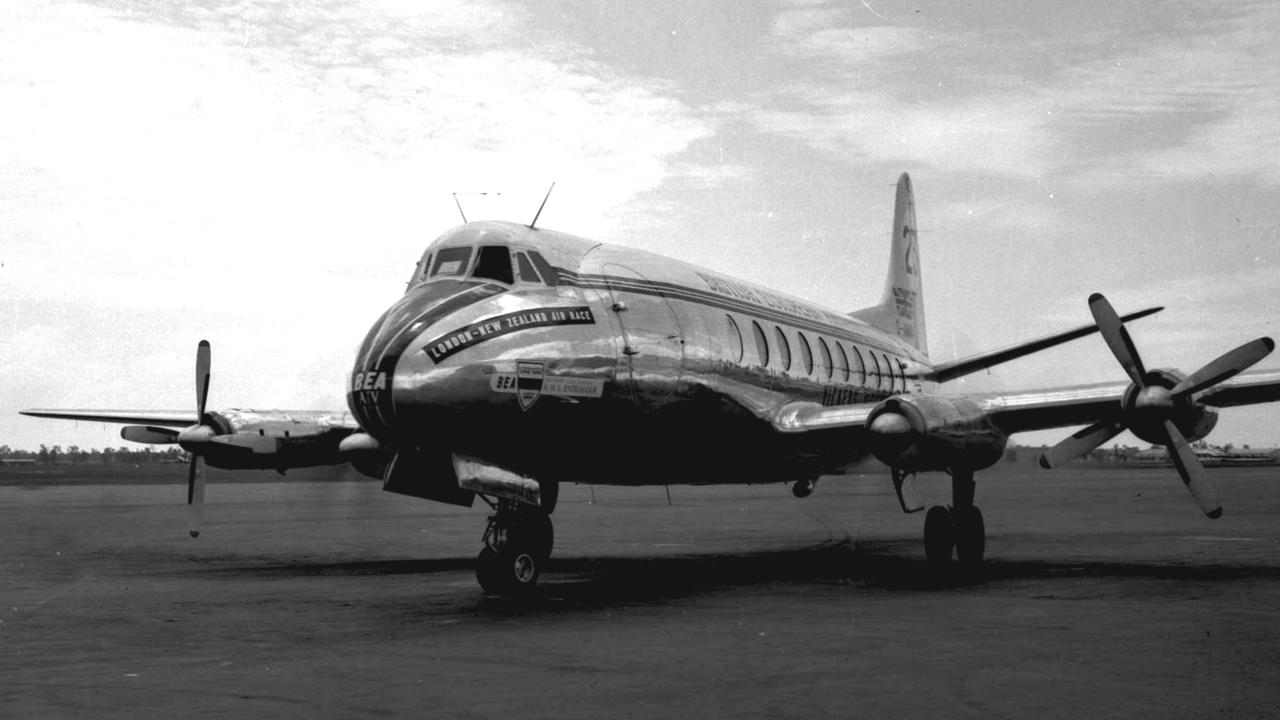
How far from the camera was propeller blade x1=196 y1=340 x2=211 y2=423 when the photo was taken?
64.1ft

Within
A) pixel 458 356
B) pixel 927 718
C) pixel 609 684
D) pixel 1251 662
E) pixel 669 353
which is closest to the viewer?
pixel 927 718

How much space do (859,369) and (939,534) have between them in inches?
185

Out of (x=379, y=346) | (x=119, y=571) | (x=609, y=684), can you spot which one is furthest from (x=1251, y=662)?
(x=119, y=571)

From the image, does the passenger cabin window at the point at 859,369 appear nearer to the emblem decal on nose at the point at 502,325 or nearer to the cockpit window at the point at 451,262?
the emblem decal on nose at the point at 502,325

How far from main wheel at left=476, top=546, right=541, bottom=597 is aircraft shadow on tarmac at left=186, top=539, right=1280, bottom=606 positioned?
0.67ft

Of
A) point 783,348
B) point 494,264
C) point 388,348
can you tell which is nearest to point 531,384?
point 388,348

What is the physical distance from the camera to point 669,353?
1507cm

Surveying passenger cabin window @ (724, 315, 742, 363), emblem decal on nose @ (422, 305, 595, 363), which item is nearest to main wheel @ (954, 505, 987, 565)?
passenger cabin window @ (724, 315, 742, 363)

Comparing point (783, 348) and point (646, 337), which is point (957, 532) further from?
point (646, 337)

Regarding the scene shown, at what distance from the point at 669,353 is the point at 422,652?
639 centimetres

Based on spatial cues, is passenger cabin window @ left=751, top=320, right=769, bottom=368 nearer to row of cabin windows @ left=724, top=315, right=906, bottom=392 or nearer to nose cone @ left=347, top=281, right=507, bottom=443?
row of cabin windows @ left=724, top=315, right=906, bottom=392

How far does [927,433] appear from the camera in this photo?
15094mm

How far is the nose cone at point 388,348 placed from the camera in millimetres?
12672

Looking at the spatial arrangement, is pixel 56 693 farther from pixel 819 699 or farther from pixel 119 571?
pixel 119 571
